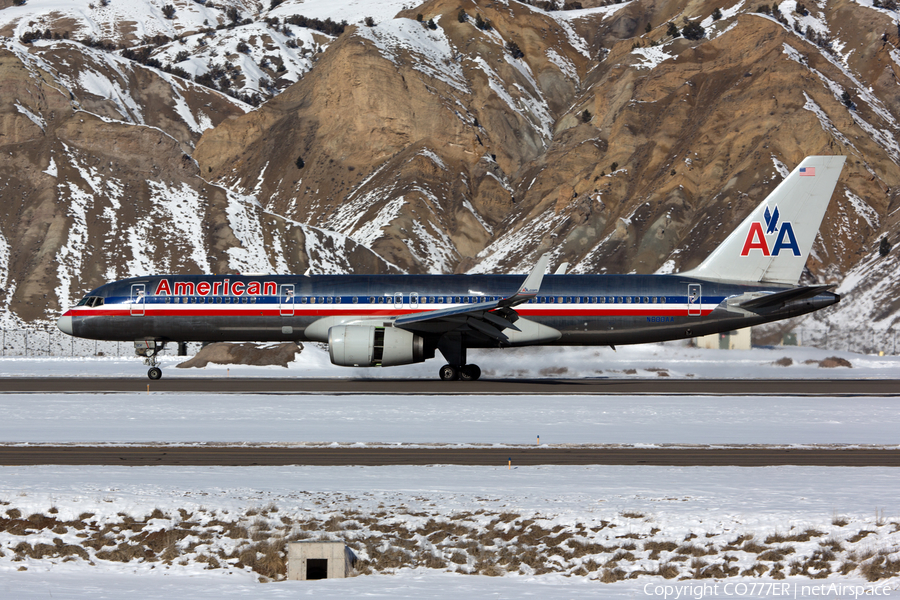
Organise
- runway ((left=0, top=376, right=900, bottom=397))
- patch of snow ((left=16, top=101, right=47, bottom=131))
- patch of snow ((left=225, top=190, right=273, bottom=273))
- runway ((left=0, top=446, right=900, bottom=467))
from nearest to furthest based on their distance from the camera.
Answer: runway ((left=0, top=446, right=900, bottom=467)), runway ((left=0, top=376, right=900, bottom=397)), patch of snow ((left=225, top=190, right=273, bottom=273)), patch of snow ((left=16, top=101, right=47, bottom=131))

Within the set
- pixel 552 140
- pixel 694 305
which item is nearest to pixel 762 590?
pixel 694 305

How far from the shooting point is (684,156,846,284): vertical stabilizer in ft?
118

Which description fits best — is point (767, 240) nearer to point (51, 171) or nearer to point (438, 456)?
point (438, 456)

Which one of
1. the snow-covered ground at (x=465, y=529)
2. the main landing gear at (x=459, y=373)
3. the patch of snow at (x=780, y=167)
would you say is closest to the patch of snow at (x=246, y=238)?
the patch of snow at (x=780, y=167)

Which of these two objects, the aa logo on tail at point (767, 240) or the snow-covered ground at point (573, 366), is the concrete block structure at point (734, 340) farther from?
the aa logo on tail at point (767, 240)

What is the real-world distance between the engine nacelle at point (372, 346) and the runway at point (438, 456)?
46.0 feet

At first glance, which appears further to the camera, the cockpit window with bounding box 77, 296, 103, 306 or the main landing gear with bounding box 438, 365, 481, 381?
the cockpit window with bounding box 77, 296, 103, 306

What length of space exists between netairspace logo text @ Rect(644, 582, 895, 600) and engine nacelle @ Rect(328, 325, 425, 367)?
21713 millimetres

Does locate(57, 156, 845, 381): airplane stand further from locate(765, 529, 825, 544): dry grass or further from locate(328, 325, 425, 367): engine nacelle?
locate(765, 529, 825, 544): dry grass

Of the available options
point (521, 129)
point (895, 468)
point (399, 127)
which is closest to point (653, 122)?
point (521, 129)

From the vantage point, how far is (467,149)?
4158 inches

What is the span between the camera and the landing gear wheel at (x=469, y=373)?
34812 millimetres

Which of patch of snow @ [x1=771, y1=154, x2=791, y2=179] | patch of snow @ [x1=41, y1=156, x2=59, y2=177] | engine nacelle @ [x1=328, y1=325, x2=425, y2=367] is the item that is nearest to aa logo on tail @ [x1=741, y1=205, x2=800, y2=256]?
engine nacelle @ [x1=328, y1=325, x2=425, y2=367]

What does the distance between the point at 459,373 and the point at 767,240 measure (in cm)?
1390
